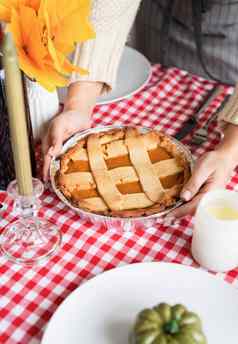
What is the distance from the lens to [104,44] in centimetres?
133

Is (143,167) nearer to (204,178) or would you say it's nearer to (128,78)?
(204,178)

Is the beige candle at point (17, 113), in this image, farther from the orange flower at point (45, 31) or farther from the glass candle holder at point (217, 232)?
the glass candle holder at point (217, 232)

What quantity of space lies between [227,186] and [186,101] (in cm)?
34

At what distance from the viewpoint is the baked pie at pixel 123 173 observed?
3.34ft

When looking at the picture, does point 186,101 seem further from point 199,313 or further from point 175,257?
point 199,313

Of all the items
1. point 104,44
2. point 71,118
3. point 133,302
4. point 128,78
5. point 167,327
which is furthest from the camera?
point 128,78

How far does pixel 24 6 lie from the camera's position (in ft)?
2.39

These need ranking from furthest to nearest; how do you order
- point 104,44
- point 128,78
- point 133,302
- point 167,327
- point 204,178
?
point 128,78 → point 104,44 → point 204,178 → point 133,302 → point 167,327

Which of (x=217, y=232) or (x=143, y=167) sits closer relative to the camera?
(x=217, y=232)

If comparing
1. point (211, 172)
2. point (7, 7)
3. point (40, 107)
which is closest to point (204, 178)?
point (211, 172)

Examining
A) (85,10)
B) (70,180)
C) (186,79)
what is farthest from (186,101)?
(85,10)

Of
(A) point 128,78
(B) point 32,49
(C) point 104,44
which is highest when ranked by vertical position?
(B) point 32,49

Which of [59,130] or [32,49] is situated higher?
[32,49]

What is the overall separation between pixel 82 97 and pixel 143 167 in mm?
276
